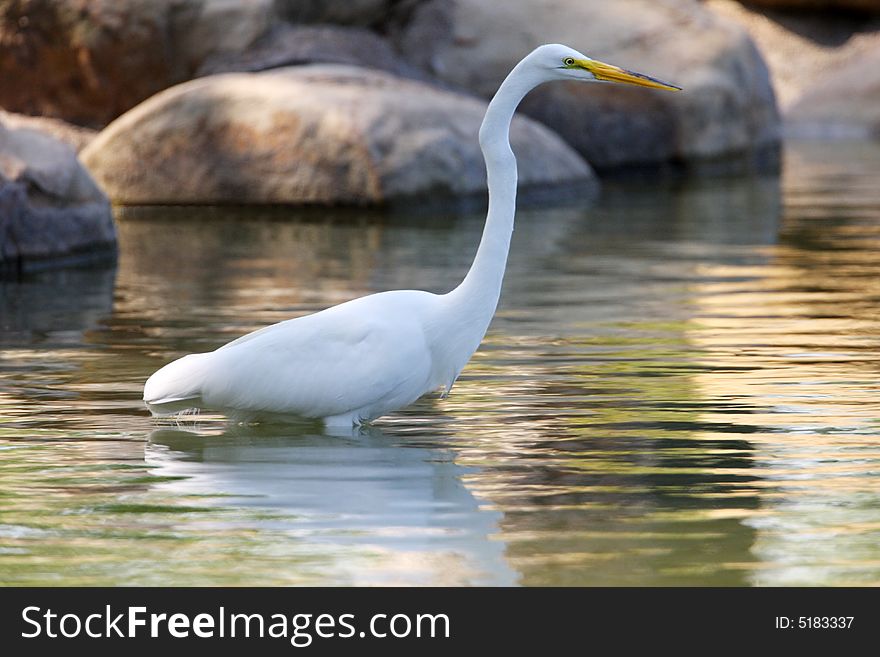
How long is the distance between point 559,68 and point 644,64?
40.6ft

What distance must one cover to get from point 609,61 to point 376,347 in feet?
42.1

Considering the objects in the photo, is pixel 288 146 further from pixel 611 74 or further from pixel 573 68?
pixel 611 74

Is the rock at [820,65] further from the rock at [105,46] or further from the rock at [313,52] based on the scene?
the rock at [105,46]

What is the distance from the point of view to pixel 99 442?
5652mm

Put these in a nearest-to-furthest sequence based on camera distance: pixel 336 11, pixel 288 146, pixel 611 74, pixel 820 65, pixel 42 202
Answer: pixel 611 74
pixel 42 202
pixel 288 146
pixel 336 11
pixel 820 65

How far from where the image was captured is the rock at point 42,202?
10102 mm

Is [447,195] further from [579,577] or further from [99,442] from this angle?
[579,577]

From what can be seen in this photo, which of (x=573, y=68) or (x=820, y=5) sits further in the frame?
(x=820, y=5)

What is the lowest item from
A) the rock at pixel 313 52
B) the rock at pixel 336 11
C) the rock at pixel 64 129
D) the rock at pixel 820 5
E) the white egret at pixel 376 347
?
the rock at pixel 64 129

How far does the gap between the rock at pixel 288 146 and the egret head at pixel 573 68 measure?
25.6 feet

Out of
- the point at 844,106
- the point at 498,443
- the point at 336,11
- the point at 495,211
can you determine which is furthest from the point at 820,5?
the point at 498,443

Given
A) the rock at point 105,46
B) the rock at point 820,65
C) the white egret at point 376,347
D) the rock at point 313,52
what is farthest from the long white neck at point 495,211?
the rock at point 820,65

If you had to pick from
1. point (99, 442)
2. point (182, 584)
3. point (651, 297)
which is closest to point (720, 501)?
point (182, 584)

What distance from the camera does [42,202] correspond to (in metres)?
10.4
